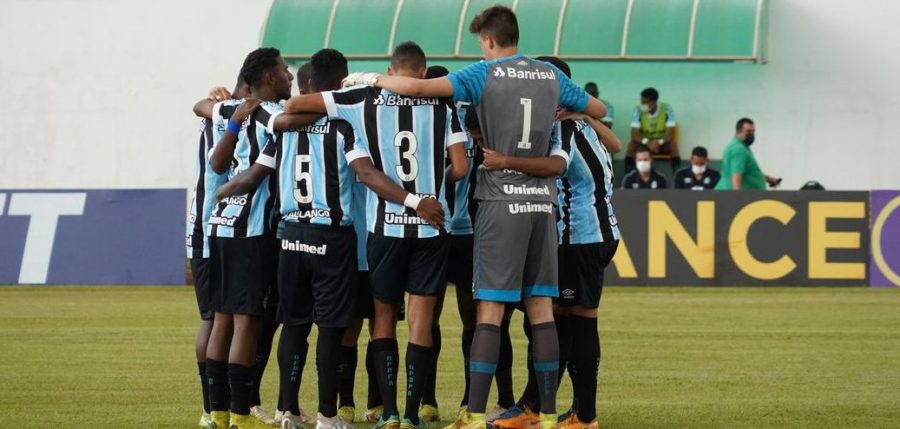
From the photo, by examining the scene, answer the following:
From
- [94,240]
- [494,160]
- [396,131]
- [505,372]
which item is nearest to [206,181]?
[396,131]

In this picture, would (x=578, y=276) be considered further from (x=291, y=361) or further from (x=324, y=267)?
(x=291, y=361)

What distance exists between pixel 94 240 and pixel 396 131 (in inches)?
499

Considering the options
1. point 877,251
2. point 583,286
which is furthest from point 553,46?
point 583,286

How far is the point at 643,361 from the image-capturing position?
12172 mm

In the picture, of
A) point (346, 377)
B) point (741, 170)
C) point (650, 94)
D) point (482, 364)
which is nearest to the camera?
point (482, 364)

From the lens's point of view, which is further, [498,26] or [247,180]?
[247,180]

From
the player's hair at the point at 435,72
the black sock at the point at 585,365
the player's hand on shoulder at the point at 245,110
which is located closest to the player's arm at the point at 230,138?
the player's hand on shoulder at the point at 245,110

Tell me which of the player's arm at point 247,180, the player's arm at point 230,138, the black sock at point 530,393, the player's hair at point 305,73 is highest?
the player's hair at point 305,73

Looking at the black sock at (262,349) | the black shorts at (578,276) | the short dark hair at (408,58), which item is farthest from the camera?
the black sock at (262,349)

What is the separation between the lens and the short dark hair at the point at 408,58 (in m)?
8.39

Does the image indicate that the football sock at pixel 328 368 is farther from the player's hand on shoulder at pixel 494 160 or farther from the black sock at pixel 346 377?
the player's hand on shoulder at pixel 494 160

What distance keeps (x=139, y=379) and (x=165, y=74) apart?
20.9 meters

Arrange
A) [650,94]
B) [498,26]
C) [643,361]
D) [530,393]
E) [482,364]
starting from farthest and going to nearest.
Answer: [650,94], [643,361], [530,393], [498,26], [482,364]

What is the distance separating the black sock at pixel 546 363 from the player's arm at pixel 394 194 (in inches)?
31.6
